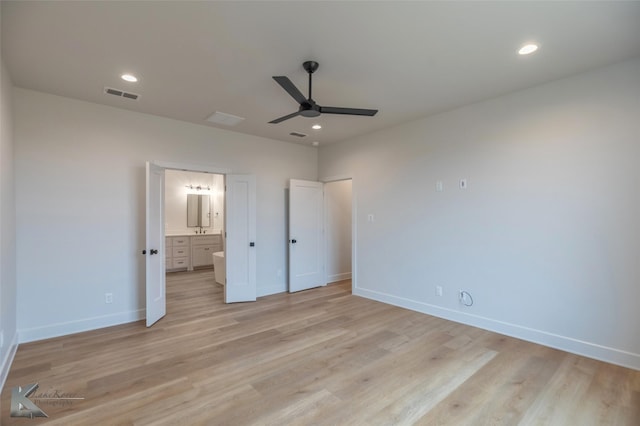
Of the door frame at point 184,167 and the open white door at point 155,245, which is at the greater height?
the door frame at point 184,167

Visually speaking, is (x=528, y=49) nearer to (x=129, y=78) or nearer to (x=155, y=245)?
(x=129, y=78)

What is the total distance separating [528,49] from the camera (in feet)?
8.57

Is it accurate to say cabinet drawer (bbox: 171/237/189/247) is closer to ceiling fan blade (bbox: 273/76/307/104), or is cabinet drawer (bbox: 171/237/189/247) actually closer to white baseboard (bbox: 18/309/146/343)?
white baseboard (bbox: 18/309/146/343)

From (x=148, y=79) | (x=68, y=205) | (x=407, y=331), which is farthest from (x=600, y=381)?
(x=68, y=205)

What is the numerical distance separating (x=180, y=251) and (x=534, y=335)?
289 inches

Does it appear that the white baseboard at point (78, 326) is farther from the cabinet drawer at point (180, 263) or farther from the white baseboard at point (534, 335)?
the white baseboard at point (534, 335)

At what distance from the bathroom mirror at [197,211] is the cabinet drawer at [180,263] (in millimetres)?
1037

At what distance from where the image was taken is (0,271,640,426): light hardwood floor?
2123 millimetres

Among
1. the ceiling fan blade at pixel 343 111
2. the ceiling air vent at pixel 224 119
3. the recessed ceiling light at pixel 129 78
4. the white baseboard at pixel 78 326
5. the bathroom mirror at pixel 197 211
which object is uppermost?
the recessed ceiling light at pixel 129 78

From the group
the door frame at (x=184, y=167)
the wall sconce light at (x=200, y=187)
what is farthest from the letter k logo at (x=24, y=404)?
the wall sconce light at (x=200, y=187)

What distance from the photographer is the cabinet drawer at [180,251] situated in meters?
7.49

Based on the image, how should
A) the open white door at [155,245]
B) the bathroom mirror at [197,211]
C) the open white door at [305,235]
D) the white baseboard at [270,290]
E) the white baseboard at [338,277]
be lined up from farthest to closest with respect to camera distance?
1. the bathroom mirror at [197,211]
2. the white baseboard at [338,277]
3. the open white door at [305,235]
4. the white baseboard at [270,290]
5. the open white door at [155,245]

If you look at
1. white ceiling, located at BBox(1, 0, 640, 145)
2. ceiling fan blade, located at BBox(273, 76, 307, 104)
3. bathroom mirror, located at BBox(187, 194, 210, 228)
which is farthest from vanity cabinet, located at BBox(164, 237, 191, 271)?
ceiling fan blade, located at BBox(273, 76, 307, 104)

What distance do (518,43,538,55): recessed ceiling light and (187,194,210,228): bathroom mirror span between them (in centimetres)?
780
